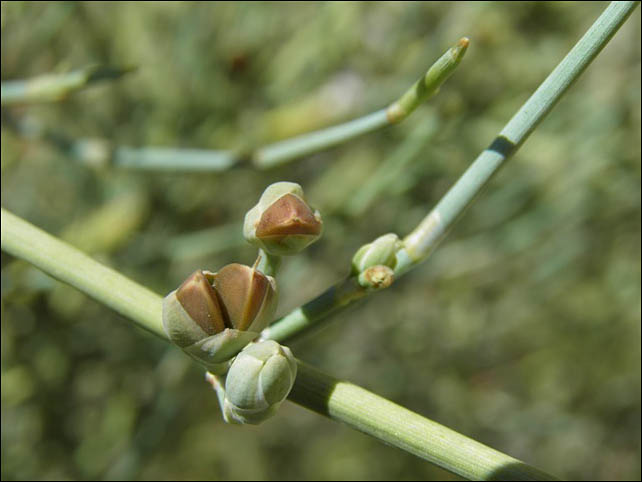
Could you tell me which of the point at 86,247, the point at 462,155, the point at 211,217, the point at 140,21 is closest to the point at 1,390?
the point at 86,247

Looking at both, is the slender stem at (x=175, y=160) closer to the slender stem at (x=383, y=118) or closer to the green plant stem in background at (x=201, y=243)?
the slender stem at (x=383, y=118)

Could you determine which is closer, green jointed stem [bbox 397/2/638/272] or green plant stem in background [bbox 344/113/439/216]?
green jointed stem [bbox 397/2/638/272]

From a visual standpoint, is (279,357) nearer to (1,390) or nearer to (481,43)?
(1,390)

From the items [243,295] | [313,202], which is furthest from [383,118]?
[313,202]

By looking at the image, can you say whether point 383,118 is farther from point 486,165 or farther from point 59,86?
point 59,86

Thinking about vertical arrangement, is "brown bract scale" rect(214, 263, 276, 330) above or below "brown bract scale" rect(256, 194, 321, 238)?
below

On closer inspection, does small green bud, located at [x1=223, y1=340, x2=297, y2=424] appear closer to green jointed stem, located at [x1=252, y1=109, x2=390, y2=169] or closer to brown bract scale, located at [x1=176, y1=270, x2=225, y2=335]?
brown bract scale, located at [x1=176, y1=270, x2=225, y2=335]

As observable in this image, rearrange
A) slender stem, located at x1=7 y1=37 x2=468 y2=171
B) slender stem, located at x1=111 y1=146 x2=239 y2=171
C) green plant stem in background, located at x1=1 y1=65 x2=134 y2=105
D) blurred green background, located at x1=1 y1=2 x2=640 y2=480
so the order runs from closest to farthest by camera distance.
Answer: slender stem, located at x1=7 y1=37 x2=468 y2=171 → green plant stem in background, located at x1=1 y1=65 x2=134 y2=105 → slender stem, located at x1=111 y1=146 x2=239 y2=171 → blurred green background, located at x1=1 y1=2 x2=640 y2=480

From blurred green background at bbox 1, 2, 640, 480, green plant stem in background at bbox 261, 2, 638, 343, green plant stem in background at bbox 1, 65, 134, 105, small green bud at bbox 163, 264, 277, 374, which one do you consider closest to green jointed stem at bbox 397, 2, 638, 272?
green plant stem in background at bbox 261, 2, 638, 343
